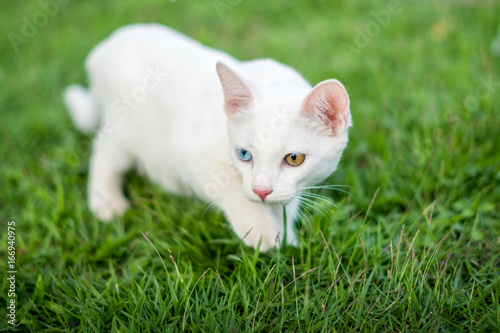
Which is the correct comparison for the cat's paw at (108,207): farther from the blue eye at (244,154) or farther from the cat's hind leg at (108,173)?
the blue eye at (244,154)

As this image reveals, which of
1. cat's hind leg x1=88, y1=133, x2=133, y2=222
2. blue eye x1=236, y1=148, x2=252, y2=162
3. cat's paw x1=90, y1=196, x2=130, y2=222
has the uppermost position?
blue eye x1=236, y1=148, x2=252, y2=162

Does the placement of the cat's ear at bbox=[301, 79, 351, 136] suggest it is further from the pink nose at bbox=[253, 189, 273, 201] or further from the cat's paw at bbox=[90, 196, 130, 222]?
the cat's paw at bbox=[90, 196, 130, 222]

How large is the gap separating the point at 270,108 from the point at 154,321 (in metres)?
0.91

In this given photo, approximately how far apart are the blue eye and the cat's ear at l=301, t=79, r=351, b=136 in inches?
10.7

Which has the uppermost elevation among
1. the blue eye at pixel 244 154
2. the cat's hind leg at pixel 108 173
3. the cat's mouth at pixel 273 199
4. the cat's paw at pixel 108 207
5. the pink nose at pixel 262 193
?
the blue eye at pixel 244 154

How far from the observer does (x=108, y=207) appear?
2.37m

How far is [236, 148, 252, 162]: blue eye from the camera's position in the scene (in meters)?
1.69

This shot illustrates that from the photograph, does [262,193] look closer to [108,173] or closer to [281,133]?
[281,133]

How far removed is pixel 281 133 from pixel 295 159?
124 mm

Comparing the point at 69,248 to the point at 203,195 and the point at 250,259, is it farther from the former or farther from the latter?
the point at 250,259

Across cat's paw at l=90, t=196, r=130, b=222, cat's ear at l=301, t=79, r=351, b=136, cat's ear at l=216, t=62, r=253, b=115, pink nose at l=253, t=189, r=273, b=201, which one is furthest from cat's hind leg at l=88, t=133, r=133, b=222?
cat's ear at l=301, t=79, r=351, b=136

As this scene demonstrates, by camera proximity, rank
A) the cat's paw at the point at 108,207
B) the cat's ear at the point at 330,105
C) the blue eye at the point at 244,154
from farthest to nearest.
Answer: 1. the cat's paw at the point at 108,207
2. the blue eye at the point at 244,154
3. the cat's ear at the point at 330,105

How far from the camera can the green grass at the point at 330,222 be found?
1.61m

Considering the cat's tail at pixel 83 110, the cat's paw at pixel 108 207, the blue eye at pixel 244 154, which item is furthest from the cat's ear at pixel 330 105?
the cat's tail at pixel 83 110
